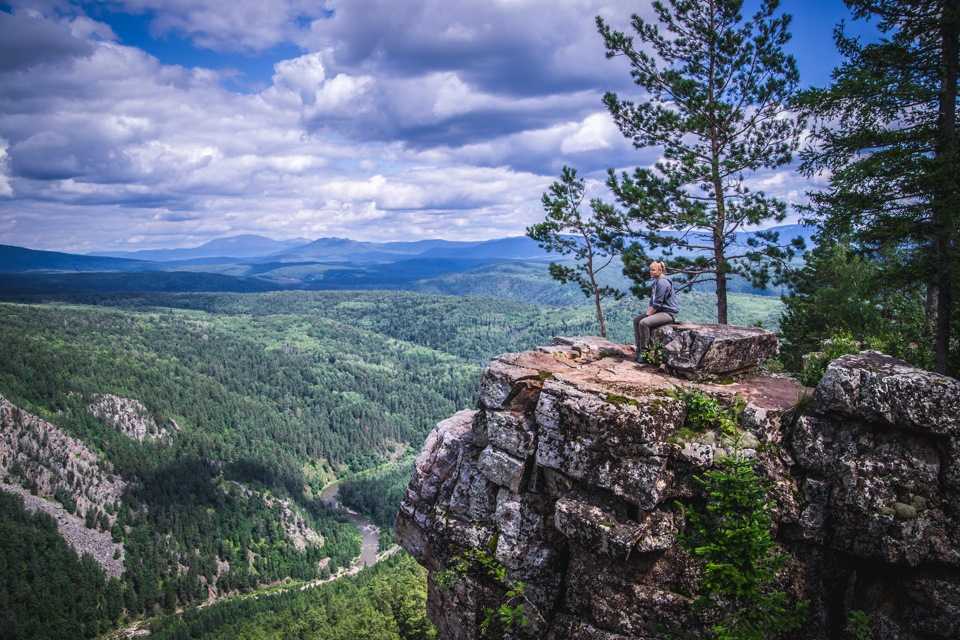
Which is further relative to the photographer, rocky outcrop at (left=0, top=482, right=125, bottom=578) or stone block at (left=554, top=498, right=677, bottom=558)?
rocky outcrop at (left=0, top=482, right=125, bottom=578)

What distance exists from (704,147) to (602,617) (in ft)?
72.8

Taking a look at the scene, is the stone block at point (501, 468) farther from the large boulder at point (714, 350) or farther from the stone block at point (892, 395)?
the stone block at point (892, 395)

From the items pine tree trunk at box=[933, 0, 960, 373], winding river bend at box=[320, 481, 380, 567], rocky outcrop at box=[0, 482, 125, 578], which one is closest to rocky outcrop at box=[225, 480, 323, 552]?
winding river bend at box=[320, 481, 380, 567]

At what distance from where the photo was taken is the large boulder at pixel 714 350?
16141 mm

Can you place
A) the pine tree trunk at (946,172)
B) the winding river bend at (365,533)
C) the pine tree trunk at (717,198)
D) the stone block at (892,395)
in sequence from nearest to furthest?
the stone block at (892,395) → the pine tree trunk at (946,172) → the pine tree trunk at (717,198) → the winding river bend at (365,533)

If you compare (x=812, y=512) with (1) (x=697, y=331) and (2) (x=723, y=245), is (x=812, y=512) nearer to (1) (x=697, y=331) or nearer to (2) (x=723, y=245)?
(1) (x=697, y=331)

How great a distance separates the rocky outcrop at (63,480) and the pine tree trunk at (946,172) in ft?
607

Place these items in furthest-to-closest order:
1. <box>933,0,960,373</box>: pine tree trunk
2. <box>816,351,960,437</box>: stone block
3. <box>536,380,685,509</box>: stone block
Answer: <box>933,0,960,373</box>: pine tree trunk, <box>536,380,685,509</box>: stone block, <box>816,351,960,437</box>: stone block

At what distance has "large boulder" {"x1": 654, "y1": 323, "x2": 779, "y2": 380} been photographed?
16.1 metres

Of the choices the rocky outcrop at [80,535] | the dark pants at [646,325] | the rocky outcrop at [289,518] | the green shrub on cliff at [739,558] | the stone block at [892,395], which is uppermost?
the dark pants at [646,325]

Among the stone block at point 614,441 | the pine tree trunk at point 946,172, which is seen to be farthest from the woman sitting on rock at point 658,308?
the pine tree trunk at point 946,172

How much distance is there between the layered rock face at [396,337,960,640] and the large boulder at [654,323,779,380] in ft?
1.83

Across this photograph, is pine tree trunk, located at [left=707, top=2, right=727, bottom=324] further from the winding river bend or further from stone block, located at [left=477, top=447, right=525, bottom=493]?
the winding river bend

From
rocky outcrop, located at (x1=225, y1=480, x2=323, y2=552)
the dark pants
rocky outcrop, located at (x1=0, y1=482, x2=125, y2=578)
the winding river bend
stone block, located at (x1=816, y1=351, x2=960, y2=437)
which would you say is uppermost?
the dark pants
